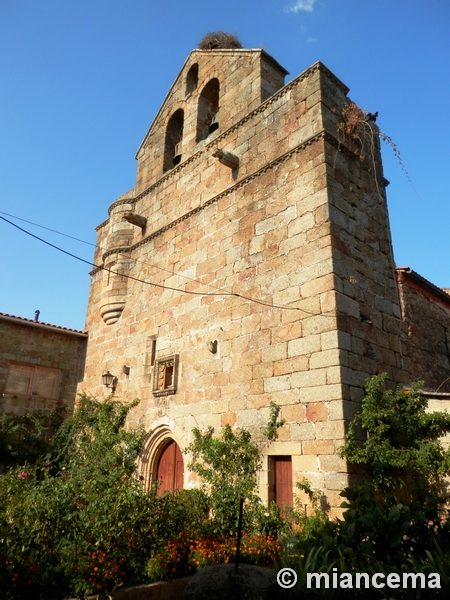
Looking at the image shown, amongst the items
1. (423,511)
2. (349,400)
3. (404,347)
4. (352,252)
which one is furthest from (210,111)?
(423,511)

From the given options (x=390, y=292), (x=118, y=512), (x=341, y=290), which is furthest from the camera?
(x=390, y=292)

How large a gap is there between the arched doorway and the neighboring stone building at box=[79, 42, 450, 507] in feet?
0.10

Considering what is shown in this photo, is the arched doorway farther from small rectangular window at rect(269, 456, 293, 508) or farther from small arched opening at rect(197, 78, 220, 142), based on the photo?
small arched opening at rect(197, 78, 220, 142)

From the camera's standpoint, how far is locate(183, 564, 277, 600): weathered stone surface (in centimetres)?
306

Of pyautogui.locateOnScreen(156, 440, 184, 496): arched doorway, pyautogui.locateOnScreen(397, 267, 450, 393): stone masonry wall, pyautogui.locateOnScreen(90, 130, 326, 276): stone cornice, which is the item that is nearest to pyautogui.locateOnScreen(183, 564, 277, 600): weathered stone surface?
pyautogui.locateOnScreen(156, 440, 184, 496): arched doorway

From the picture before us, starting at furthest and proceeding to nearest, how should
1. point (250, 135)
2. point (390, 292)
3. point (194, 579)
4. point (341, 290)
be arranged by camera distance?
point (250, 135), point (390, 292), point (341, 290), point (194, 579)

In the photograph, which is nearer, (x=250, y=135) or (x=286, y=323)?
(x=286, y=323)

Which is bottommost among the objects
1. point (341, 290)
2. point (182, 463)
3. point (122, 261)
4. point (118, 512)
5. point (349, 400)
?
point (118, 512)

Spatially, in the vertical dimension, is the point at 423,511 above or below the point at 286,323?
below

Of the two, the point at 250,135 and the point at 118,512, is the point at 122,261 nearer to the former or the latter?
the point at 250,135

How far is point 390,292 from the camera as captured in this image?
783 centimetres

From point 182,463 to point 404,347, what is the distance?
451cm

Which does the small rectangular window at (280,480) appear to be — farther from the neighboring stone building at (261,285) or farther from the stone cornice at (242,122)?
the stone cornice at (242,122)

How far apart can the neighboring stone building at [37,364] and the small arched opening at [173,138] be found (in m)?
5.24
